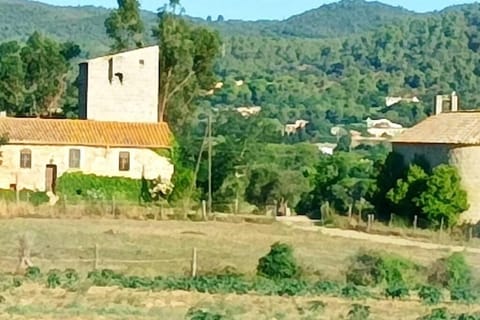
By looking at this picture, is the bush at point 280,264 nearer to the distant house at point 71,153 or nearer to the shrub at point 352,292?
the shrub at point 352,292

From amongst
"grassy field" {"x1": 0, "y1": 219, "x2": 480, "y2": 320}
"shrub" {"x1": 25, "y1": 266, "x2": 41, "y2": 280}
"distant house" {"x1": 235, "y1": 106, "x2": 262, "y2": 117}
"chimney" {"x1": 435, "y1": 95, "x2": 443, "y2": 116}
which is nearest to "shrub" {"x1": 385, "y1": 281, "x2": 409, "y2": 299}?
"grassy field" {"x1": 0, "y1": 219, "x2": 480, "y2": 320}

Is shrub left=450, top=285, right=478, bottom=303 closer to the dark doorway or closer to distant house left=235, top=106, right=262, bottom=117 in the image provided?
the dark doorway

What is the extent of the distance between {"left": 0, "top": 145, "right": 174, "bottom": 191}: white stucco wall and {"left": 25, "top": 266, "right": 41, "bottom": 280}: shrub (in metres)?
29.8

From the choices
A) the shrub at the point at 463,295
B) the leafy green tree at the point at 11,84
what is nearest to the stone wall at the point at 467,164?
the shrub at the point at 463,295

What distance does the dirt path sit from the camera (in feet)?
149

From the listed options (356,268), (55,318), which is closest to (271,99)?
(356,268)

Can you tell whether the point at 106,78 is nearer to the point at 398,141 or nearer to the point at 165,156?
the point at 165,156

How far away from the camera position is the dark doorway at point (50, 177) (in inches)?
2352

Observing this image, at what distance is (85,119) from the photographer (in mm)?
66312

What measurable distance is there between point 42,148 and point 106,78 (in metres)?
7.72


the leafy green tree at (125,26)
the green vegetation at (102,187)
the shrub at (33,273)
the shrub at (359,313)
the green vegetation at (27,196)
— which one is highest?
the leafy green tree at (125,26)

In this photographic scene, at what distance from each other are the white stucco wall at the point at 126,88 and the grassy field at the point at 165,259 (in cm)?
1578

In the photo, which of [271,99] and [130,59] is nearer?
[130,59]

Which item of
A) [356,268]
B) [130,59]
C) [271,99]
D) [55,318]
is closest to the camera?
A: [55,318]
